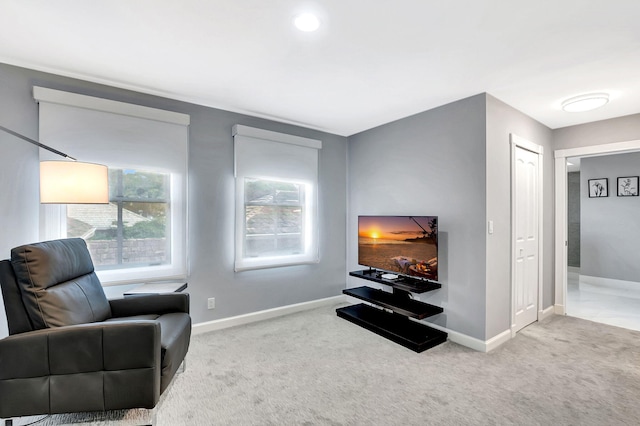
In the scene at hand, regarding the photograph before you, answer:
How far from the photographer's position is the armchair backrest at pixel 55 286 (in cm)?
170

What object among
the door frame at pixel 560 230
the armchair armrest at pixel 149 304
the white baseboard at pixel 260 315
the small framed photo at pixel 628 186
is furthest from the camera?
the small framed photo at pixel 628 186

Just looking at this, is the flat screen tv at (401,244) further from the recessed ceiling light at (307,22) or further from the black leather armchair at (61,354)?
the black leather armchair at (61,354)

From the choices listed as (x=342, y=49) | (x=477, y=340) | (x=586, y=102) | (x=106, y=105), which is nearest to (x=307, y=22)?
(x=342, y=49)

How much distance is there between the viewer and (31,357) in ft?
5.22

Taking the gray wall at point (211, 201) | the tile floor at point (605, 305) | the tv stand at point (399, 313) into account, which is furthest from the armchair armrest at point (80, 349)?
the tile floor at point (605, 305)

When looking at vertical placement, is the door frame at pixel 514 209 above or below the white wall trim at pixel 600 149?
below

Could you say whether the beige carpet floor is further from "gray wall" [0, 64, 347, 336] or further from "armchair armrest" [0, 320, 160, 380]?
"gray wall" [0, 64, 347, 336]

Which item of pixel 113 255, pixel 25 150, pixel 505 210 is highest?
pixel 25 150

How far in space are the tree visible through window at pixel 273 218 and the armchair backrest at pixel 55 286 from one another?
1.58 m

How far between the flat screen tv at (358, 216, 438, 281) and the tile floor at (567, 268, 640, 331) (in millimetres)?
2406

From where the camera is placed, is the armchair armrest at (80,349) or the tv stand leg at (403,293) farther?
the tv stand leg at (403,293)

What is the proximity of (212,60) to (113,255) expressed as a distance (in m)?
1.98

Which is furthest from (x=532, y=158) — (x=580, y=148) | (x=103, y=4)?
(x=103, y=4)

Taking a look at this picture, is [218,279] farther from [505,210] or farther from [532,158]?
[532,158]
